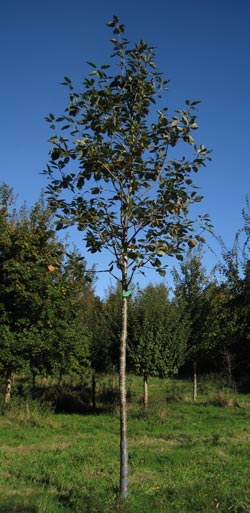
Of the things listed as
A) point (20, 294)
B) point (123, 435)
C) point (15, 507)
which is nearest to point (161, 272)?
point (123, 435)

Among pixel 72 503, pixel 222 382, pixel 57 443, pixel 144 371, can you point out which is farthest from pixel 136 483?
pixel 222 382

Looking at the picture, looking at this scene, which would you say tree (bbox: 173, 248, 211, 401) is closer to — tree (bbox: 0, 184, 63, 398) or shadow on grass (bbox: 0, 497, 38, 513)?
tree (bbox: 0, 184, 63, 398)

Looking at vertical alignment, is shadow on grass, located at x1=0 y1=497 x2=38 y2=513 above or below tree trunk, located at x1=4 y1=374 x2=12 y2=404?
below

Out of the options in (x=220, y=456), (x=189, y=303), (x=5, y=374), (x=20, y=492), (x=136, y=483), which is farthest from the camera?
(x=189, y=303)

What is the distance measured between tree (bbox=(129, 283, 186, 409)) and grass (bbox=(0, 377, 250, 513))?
4.52 feet

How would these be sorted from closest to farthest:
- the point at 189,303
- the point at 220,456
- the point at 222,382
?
1. the point at 220,456
2. the point at 189,303
3. the point at 222,382

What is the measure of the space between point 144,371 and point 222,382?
8.52 meters

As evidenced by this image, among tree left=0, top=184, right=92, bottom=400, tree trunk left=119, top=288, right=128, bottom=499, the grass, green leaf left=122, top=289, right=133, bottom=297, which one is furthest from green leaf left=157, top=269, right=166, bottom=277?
tree left=0, top=184, right=92, bottom=400

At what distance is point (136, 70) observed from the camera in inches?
248

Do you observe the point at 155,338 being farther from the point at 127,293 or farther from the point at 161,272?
the point at 161,272

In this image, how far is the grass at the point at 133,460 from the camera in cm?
627

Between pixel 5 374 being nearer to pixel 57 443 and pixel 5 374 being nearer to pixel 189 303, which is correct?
pixel 57 443

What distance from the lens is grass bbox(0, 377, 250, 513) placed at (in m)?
6.27

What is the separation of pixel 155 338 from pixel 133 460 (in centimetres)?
795
